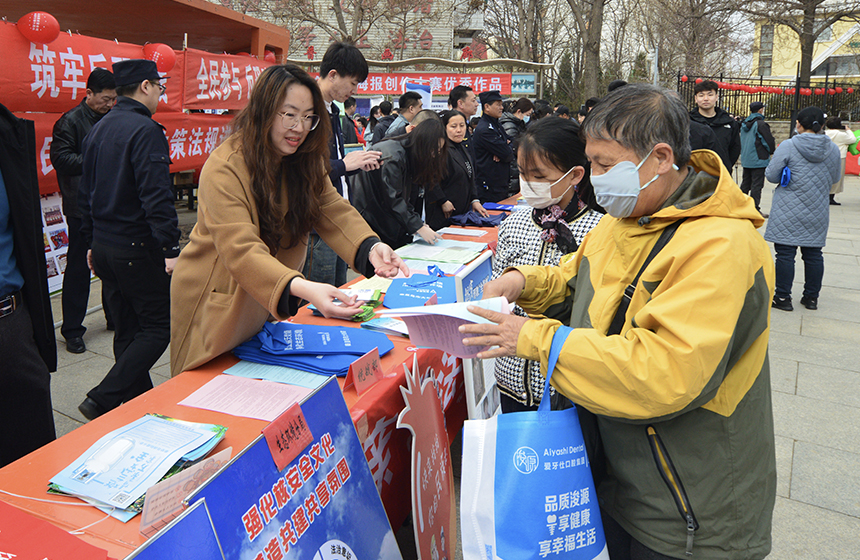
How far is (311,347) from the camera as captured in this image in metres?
1.98

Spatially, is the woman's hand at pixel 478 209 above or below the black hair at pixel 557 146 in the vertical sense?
below

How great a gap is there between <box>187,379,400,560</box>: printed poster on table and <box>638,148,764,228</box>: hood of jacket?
864 millimetres

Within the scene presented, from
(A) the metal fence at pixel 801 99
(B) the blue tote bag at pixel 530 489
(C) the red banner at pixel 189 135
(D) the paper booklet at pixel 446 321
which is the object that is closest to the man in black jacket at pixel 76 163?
(C) the red banner at pixel 189 135

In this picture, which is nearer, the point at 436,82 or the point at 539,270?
the point at 539,270

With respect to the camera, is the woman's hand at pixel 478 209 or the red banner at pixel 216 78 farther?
the red banner at pixel 216 78

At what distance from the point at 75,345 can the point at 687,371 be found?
4.49 m

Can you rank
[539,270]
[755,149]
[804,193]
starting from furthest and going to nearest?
[755,149], [804,193], [539,270]

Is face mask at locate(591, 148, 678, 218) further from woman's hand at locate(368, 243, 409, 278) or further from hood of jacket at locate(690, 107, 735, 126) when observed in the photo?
hood of jacket at locate(690, 107, 735, 126)

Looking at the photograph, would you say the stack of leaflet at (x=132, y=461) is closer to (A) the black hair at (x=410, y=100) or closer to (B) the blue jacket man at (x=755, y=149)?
(A) the black hair at (x=410, y=100)

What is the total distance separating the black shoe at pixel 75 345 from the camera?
14.0 feet

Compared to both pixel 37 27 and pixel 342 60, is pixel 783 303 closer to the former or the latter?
pixel 342 60

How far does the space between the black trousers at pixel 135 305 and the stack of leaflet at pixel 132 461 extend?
1.67 metres

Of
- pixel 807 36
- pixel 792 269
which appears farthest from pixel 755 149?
pixel 807 36

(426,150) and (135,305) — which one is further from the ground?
(426,150)
